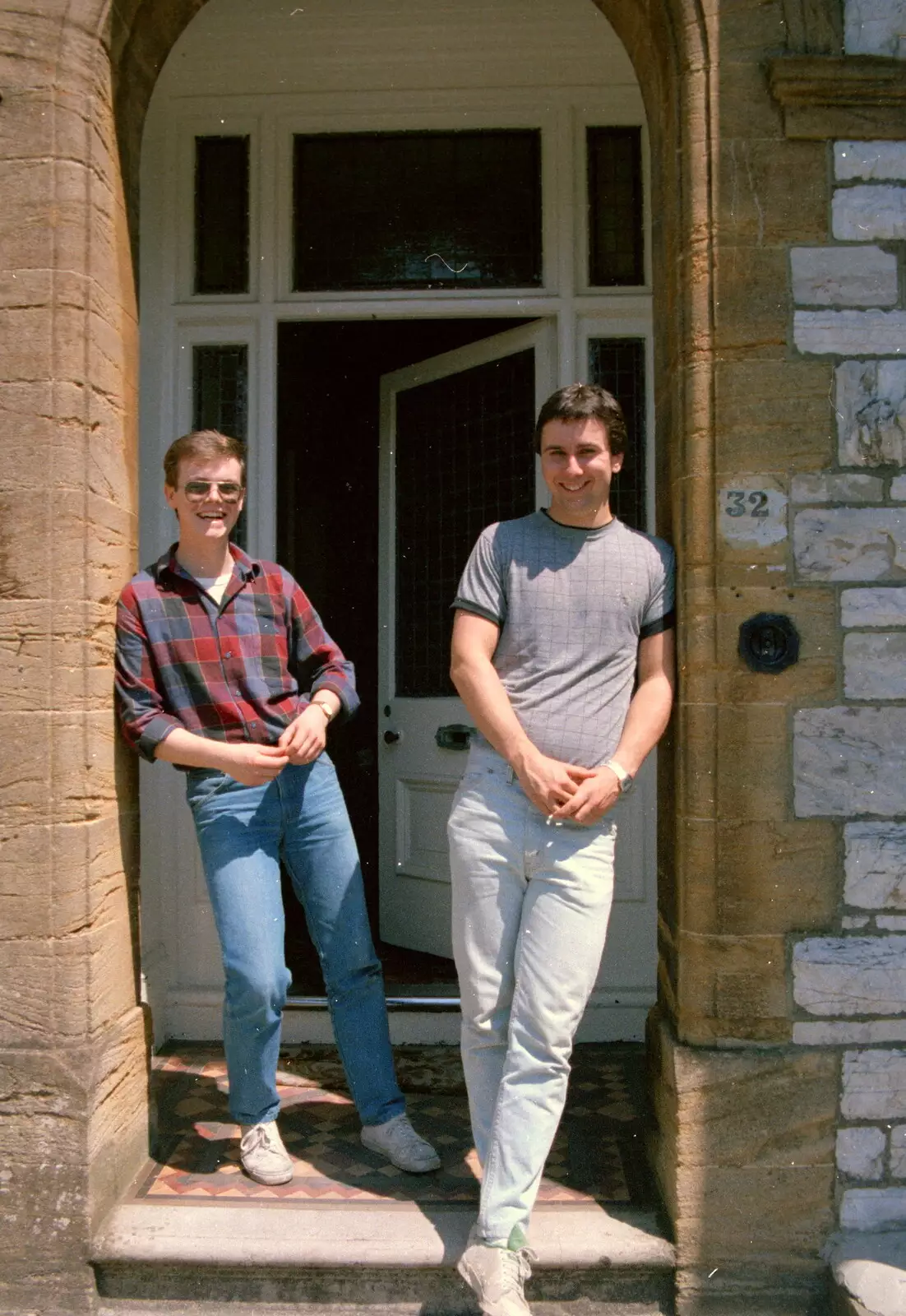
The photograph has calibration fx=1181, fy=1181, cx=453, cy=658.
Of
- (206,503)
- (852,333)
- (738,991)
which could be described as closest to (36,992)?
(206,503)

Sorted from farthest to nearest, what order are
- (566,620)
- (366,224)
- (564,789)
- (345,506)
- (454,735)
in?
1. (345,506)
2. (454,735)
3. (366,224)
4. (566,620)
5. (564,789)

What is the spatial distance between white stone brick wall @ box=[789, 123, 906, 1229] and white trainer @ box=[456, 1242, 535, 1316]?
85 centimetres

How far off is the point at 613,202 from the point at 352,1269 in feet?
11.9

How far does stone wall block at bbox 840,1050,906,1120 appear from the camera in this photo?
2.90 metres

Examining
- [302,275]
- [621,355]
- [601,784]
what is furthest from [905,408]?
[302,275]

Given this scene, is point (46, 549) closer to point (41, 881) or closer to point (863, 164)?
point (41, 881)

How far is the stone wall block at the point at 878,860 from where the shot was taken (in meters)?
2.91

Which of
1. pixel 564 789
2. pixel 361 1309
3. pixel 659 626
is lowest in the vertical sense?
pixel 361 1309

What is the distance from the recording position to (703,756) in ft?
9.66

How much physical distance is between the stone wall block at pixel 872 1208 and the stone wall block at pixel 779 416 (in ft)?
5.87

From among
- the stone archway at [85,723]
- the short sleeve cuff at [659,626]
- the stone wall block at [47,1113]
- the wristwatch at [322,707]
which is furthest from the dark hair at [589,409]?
the stone wall block at [47,1113]

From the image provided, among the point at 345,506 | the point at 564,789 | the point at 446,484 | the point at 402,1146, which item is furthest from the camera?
the point at 345,506

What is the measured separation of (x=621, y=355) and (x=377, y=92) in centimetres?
135

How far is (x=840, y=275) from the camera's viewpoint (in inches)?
116
